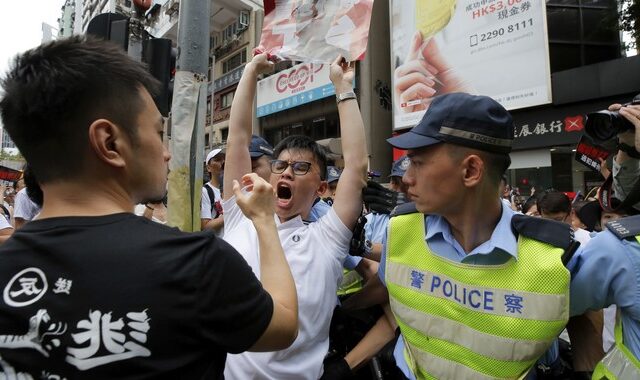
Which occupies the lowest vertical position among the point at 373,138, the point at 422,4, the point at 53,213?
the point at 53,213

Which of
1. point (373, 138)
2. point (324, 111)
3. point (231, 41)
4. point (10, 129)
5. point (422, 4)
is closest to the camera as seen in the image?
point (10, 129)

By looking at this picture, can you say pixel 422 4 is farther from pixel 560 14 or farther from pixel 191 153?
pixel 191 153

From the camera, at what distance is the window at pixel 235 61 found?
24172 millimetres

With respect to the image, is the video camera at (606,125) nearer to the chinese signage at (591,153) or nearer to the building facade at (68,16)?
the chinese signage at (591,153)

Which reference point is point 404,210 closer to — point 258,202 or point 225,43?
point 258,202

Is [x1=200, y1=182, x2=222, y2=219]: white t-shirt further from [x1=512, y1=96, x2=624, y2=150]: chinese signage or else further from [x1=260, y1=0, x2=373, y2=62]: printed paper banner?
[x1=512, y1=96, x2=624, y2=150]: chinese signage

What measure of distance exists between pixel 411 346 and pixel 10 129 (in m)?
1.56

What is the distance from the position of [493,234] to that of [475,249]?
88 millimetres

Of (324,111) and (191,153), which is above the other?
(324,111)

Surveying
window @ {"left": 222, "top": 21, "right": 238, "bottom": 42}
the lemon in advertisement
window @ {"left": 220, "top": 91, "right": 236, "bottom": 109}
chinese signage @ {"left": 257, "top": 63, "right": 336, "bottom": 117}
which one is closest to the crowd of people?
the lemon in advertisement

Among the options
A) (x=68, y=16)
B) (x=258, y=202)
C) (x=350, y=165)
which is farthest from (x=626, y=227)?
(x=68, y=16)

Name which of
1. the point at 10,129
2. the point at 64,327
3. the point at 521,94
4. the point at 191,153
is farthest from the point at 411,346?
the point at 521,94

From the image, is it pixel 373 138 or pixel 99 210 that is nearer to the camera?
pixel 99 210

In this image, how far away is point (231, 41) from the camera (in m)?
24.8
